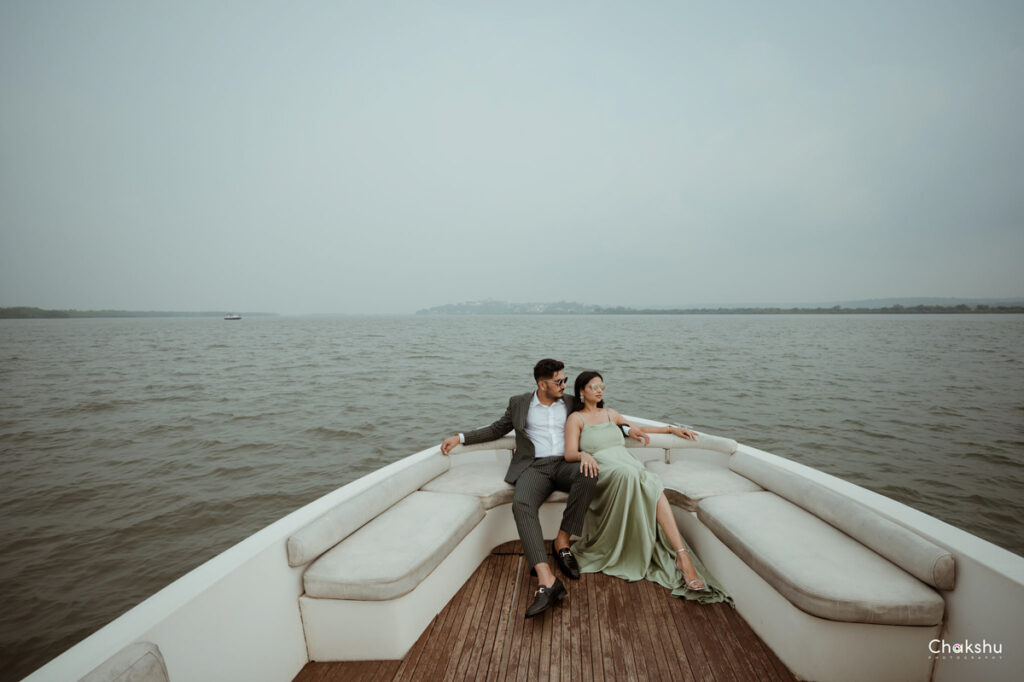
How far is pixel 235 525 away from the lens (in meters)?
4.65

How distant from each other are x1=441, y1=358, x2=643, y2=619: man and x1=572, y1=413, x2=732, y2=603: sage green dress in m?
0.13

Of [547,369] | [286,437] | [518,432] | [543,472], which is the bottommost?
[286,437]

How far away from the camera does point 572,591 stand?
2391 millimetres

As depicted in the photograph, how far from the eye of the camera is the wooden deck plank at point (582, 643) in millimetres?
1828

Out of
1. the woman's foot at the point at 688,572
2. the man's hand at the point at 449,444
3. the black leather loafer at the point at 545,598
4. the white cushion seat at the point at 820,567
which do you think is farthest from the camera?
the man's hand at the point at 449,444

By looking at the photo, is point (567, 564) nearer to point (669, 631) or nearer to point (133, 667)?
point (669, 631)

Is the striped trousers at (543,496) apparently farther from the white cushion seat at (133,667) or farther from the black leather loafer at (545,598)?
the white cushion seat at (133,667)

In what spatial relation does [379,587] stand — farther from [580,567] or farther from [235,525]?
[235,525]

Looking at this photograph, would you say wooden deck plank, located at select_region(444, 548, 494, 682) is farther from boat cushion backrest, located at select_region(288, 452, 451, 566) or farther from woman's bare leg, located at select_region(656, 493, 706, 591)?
woman's bare leg, located at select_region(656, 493, 706, 591)

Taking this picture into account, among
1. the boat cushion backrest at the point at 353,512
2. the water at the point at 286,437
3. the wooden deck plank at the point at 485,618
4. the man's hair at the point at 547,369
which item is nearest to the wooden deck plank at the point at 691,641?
the wooden deck plank at the point at 485,618

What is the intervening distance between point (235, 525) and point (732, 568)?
497cm

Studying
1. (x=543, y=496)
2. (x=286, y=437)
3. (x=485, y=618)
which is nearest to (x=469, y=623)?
(x=485, y=618)

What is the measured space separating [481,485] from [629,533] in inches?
38.8

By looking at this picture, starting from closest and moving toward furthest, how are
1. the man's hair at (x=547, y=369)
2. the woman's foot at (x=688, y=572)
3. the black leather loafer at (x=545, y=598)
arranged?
the black leather loafer at (x=545, y=598)
the woman's foot at (x=688, y=572)
the man's hair at (x=547, y=369)
